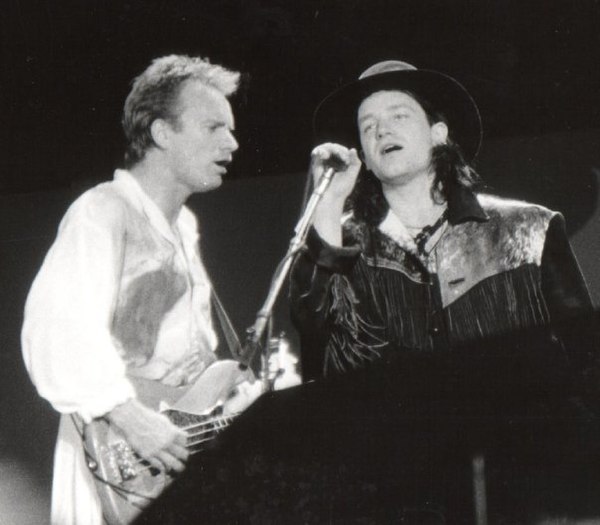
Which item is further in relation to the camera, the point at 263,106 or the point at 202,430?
the point at 263,106

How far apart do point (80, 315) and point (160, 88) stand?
0.70 meters

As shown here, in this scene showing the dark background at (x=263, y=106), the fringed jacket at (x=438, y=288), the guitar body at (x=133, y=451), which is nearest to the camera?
the guitar body at (x=133, y=451)

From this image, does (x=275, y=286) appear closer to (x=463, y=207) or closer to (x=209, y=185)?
(x=209, y=185)

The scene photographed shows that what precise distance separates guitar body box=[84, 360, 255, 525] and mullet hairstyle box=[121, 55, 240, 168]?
686 millimetres

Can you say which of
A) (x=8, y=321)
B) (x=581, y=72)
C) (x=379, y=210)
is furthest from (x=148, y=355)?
(x=581, y=72)

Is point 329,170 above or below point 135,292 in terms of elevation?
above

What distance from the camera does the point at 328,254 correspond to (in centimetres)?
249

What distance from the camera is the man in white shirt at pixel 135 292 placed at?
2.38 metres

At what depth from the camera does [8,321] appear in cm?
270

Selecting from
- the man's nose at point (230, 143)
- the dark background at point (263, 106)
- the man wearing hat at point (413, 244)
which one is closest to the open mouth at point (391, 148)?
the man wearing hat at point (413, 244)

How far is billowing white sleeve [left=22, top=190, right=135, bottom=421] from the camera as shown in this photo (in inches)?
93.8

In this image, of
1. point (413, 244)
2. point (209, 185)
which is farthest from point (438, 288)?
point (209, 185)

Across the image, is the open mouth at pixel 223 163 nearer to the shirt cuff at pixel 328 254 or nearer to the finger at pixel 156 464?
the shirt cuff at pixel 328 254

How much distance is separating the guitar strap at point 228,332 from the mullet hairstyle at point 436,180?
1.43 ft
